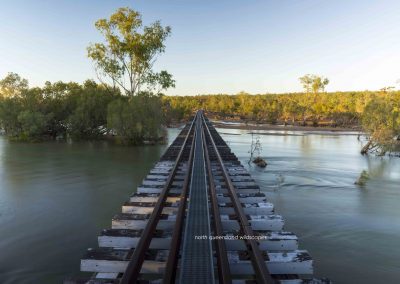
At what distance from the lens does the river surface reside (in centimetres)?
692

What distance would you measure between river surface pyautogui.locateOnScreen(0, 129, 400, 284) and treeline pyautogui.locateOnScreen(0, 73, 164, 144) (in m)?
7.28

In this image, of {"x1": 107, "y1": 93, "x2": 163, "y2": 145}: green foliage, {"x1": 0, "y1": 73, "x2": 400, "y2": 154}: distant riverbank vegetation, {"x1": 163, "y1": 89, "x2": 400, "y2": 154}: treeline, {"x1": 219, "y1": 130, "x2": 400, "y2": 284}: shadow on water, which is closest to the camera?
{"x1": 219, "y1": 130, "x2": 400, "y2": 284}: shadow on water

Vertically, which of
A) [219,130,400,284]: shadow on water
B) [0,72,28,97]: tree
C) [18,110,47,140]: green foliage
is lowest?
[219,130,400,284]: shadow on water

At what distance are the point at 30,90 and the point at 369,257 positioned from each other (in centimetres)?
3462

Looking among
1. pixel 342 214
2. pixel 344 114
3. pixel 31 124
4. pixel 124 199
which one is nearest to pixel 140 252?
pixel 124 199

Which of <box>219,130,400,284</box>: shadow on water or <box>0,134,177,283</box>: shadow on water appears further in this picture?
<box>219,130,400,284</box>: shadow on water

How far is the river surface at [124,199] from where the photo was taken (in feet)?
22.7

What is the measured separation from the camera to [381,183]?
52.1 ft

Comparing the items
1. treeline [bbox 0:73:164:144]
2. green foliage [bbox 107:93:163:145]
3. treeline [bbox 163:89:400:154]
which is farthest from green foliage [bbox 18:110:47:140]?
treeline [bbox 163:89:400:154]

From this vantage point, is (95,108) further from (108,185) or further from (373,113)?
(373,113)

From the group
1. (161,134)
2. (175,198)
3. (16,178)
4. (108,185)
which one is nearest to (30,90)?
(161,134)

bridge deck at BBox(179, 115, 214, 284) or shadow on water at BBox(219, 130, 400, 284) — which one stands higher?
bridge deck at BBox(179, 115, 214, 284)

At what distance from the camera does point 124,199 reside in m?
12.0

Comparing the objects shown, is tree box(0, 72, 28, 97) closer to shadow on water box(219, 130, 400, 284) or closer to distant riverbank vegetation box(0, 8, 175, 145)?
distant riverbank vegetation box(0, 8, 175, 145)
